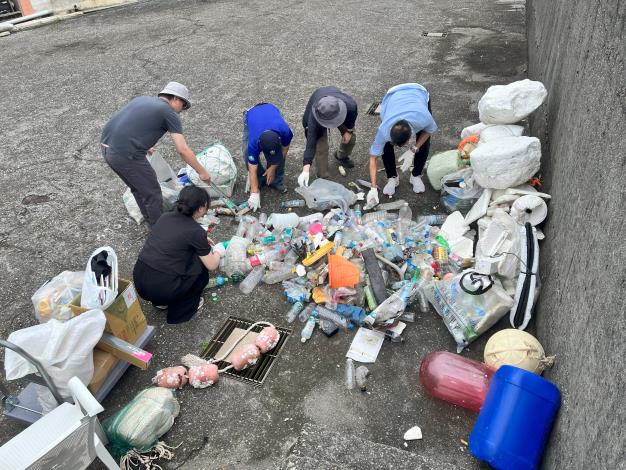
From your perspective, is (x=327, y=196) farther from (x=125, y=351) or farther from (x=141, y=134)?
(x=125, y=351)

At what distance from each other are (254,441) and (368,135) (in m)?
4.66

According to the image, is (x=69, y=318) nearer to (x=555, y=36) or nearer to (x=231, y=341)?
(x=231, y=341)

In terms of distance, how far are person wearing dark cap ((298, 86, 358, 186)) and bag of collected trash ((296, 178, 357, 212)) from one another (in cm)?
14

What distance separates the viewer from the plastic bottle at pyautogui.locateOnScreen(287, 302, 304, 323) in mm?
4000

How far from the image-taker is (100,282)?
3324 mm

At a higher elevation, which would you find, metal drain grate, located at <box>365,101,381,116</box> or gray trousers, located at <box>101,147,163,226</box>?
gray trousers, located at <box>101,147,163,226</box>

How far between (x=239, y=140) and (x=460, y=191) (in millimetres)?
3367

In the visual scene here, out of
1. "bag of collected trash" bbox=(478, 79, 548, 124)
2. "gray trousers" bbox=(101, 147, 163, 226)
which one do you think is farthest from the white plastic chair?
"bag of collected trash" bbox=(478, 79, 548, 124)

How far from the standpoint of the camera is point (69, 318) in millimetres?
3348

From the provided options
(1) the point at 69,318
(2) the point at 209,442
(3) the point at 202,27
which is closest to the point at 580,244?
(2) the point at 209,442

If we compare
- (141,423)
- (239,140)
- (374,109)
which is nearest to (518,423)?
(141,423)

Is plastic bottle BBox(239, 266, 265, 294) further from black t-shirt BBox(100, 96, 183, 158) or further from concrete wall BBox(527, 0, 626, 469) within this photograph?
concrete wall BBox(527, 0, 626, 469)

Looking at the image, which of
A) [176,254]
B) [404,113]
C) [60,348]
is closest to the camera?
[60,348]

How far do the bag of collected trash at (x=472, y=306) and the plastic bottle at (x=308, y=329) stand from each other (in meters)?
1.12
